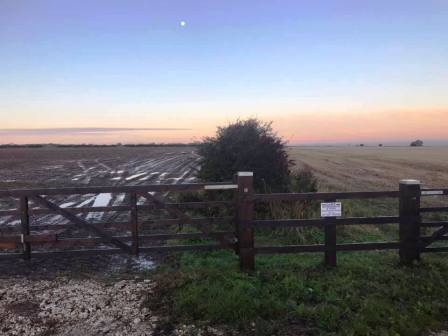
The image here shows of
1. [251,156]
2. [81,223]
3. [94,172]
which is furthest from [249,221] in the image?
[94,172]

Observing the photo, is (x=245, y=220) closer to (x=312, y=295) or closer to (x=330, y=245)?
(x=330, y=245)

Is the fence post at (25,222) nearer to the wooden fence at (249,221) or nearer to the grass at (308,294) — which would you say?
the wooden fence at (249,221)

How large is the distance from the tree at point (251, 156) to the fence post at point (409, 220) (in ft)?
16.2

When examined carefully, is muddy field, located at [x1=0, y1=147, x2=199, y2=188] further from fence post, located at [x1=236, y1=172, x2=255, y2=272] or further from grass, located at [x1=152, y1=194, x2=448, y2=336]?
grass, located at [x1=152, y1=194, x2=448, y2=336]

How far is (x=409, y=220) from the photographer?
680cm

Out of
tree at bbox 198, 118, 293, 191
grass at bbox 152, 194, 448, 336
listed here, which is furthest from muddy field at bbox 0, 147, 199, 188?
grass at bbox 152, 194, 448, 336

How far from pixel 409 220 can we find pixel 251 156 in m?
5.44

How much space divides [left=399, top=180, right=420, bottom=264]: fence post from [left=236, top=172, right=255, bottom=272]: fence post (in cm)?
251

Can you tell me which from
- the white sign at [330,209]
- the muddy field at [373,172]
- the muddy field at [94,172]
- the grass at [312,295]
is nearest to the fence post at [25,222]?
the grass at [312,295]

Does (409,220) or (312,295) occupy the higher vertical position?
(409,220)

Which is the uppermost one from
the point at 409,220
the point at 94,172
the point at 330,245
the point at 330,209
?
the point at 330,209

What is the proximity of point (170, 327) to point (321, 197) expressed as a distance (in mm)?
3292

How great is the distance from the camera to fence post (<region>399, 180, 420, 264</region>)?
680cm

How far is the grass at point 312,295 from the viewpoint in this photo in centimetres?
482
